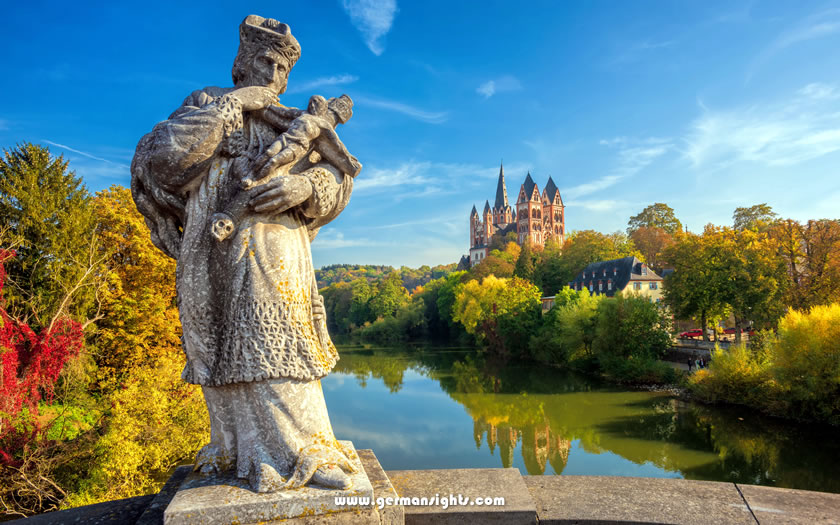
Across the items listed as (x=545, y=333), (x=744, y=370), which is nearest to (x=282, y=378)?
(x=744, y=370)

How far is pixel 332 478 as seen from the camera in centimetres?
259

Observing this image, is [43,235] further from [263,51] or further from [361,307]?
[361,307]

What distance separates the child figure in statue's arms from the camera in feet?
9.43

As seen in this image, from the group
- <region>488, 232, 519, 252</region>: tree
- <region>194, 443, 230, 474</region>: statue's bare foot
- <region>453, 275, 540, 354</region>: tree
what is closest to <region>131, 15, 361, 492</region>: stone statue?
<region>194, 443, 230, 474</region>: statue's bare foot

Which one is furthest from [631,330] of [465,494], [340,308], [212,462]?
[340,308]

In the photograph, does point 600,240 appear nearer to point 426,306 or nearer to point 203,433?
point 426,306

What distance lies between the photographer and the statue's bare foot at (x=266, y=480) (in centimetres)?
256

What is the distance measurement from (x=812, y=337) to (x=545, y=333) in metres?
21.0

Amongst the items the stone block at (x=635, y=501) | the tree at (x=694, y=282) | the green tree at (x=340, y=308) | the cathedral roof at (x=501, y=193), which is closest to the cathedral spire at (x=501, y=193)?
the cathedral roof at (x=501, y=193)

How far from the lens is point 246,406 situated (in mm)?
2830

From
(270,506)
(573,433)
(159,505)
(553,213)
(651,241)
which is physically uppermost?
(553,213)

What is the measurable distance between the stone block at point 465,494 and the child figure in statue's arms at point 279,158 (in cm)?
190

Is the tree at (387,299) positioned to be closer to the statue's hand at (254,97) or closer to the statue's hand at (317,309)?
the statue's hand at (317,309)

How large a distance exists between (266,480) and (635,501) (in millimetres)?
2141
